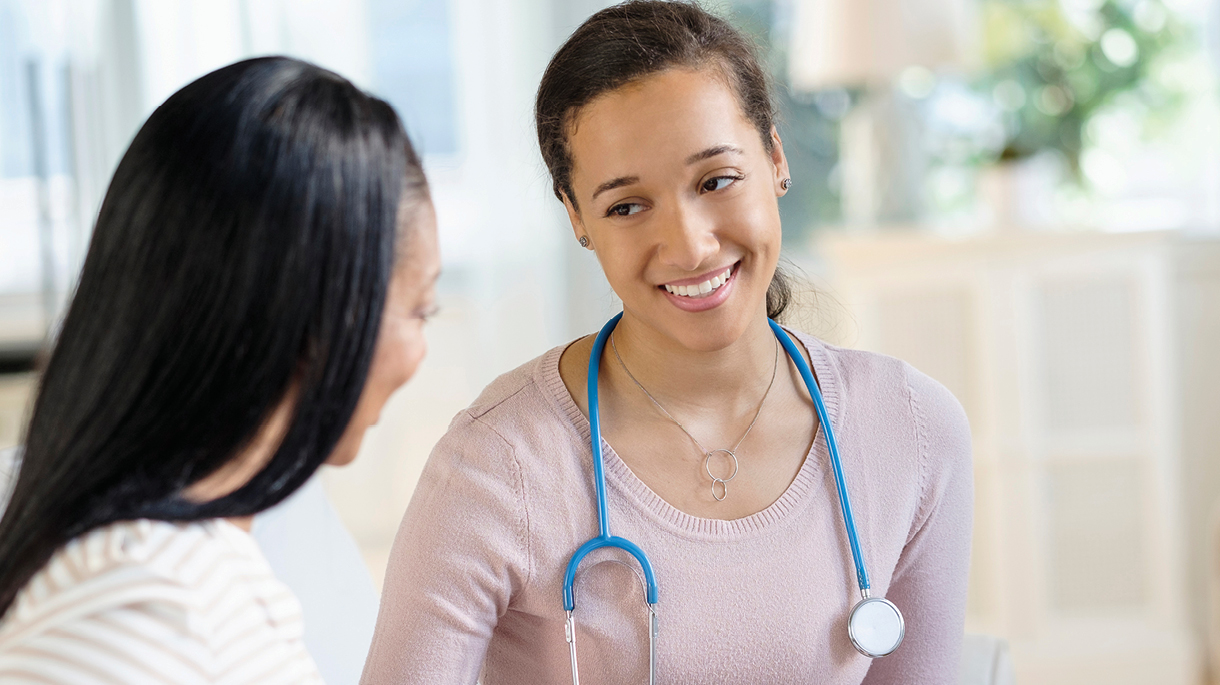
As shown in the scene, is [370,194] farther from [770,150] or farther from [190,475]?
[770,150]

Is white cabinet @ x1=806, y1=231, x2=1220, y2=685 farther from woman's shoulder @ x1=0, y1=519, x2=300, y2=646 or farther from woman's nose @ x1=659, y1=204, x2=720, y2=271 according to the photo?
woman's shoulder @ x1=0, y1=519, x2=300, y2=646

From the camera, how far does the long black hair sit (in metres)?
0.69

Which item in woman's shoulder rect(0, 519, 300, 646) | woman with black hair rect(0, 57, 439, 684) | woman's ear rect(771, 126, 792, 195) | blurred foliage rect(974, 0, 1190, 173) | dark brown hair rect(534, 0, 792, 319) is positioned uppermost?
blurred foliage rect(974, 0, 1190, 173)

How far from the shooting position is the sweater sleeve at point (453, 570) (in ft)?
3.49

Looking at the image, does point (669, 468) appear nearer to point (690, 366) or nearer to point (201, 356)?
point (690, 366)

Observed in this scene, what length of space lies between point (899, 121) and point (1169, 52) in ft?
2.41

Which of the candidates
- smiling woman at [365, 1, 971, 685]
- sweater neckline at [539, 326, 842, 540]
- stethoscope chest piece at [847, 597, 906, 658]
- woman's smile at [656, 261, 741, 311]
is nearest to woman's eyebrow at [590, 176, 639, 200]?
smiling woman at [365, 1, 971, 685]

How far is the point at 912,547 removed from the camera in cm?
126

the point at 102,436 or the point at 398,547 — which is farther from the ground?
the point at 102,436

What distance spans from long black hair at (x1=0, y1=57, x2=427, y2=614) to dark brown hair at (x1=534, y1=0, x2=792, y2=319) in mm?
440

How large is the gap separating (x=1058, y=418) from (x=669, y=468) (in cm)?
164

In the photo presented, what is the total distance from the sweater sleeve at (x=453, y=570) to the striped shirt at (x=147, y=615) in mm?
337

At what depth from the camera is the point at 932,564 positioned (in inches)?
49.8

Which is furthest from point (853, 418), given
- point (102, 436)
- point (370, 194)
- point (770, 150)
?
point (102, 436)
